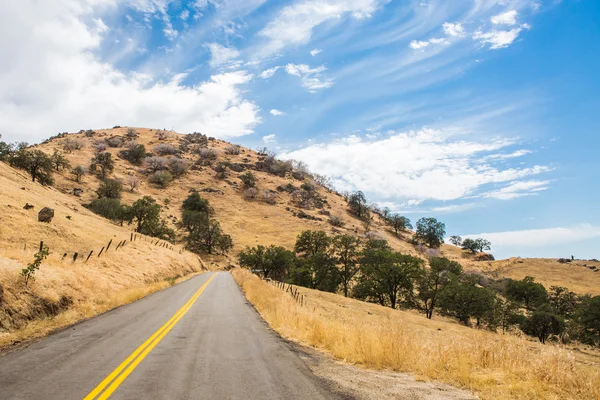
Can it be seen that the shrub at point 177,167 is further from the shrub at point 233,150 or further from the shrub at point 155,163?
the shrub at point 233,150

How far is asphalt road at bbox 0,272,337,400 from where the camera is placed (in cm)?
601

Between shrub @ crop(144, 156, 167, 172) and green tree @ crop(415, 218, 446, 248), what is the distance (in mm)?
107789

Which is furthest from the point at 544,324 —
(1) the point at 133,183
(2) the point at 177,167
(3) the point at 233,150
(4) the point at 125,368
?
(3) the point at 233,150

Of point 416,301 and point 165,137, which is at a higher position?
point 165,137

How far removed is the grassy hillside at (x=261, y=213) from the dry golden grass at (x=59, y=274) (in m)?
60.1

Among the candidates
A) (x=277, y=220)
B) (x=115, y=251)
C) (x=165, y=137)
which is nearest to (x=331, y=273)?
(x=115, y=251)

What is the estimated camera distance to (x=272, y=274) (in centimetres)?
7950

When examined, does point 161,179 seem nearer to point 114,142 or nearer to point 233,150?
point 114,142

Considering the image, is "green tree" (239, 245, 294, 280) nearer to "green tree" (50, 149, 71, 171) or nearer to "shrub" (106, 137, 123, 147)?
"green tree" (50, 149, 71, 171)

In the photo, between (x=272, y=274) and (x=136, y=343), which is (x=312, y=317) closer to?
(x=136, y=343)

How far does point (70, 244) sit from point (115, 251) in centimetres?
340

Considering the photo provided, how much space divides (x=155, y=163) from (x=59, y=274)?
133m

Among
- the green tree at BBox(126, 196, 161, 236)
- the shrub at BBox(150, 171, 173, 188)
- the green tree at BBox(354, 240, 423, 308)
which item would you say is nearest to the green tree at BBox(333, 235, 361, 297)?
the green tree at BBox(354, 240, 423, 308)

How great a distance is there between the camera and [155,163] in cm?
13888
